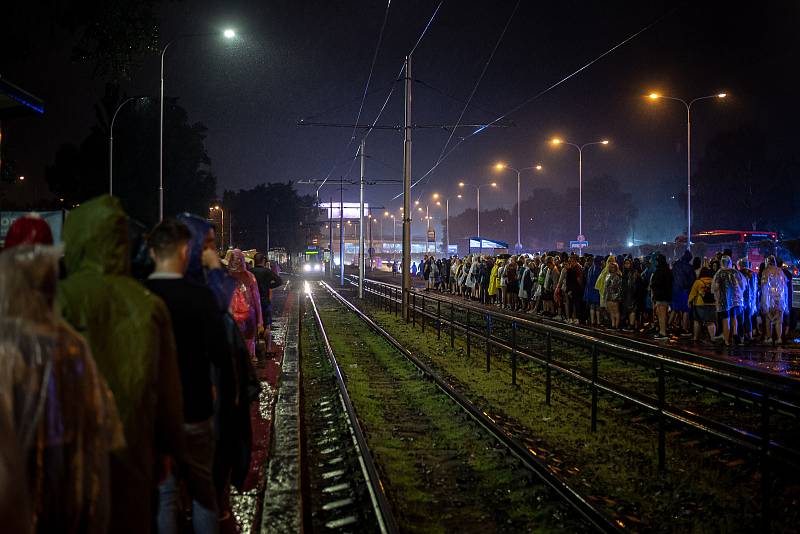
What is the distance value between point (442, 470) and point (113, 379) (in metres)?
4.77

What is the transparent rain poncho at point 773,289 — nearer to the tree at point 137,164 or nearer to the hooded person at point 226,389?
the hooded person at point 226,389

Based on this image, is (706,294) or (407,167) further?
(407,167)

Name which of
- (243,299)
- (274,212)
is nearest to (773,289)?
(243,299)

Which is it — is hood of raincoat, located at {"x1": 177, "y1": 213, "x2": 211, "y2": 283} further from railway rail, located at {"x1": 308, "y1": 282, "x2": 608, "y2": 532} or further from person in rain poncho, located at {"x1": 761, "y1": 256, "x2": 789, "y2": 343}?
person in rain poncho, located at {"x1": 761, "y1": 256, "x2": 789, "y2": 343}

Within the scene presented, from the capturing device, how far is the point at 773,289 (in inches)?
585

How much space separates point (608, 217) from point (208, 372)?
118388mm

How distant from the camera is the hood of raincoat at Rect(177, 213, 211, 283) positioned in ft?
15.0

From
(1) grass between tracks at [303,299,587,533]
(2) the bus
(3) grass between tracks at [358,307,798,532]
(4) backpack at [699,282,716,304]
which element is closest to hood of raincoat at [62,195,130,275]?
(1) grass between tracks at [303,299,587,533]

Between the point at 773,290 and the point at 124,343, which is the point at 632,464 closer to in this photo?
the point at 124,343

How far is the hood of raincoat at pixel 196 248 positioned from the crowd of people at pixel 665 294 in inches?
491

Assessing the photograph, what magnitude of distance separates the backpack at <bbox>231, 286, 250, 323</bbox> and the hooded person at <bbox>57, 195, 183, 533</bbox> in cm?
587

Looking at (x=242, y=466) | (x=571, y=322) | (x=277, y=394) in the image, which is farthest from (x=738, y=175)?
(x=242, y=466)

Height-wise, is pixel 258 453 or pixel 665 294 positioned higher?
pixel 665 294

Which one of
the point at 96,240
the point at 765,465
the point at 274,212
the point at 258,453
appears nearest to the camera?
the point at 96,240
